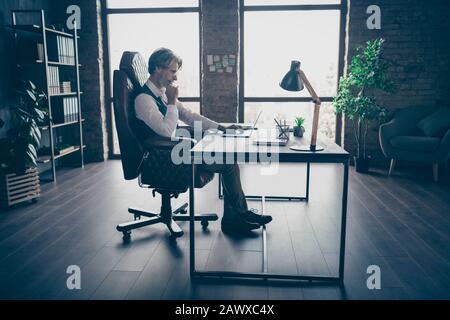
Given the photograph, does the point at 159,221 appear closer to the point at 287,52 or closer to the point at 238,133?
the point at 238,133

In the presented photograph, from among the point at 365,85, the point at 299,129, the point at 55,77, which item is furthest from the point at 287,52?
the point at 299,129

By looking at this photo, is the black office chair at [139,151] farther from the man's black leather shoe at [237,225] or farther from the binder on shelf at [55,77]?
the binder on shelf at [55,77]

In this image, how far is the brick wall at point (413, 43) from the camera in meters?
5.31

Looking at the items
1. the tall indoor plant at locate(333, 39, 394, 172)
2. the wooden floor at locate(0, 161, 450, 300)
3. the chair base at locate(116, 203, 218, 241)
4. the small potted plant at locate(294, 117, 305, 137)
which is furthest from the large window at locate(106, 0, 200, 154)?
the small potted plant at locate(294, 117, 305, 137)

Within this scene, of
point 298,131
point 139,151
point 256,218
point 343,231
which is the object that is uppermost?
point 298,131

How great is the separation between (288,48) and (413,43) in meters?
1.60

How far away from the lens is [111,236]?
301 centimetres

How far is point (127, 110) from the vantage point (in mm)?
2703

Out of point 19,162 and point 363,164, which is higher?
point 19,162

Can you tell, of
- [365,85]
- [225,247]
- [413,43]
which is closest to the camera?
[225,247]

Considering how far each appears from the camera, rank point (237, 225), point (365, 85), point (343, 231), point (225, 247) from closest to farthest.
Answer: point (343, 231) → point (225, 247) → point (237, 225) → point (365, 85)

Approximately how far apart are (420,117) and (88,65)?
4.34 metres

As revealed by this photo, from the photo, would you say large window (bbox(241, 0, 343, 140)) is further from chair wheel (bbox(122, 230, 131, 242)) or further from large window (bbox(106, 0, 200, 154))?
chair wheel (bbox(122, 230, 131, 242))

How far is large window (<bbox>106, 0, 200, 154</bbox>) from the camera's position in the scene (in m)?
5.85
